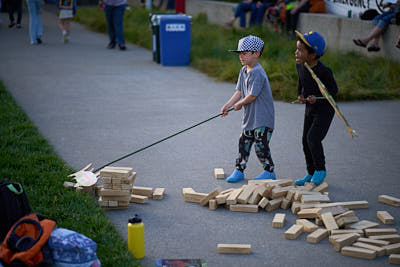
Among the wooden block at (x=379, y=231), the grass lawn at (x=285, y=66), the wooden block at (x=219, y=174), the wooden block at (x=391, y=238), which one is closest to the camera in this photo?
the wooden block at (x=391, y=238)

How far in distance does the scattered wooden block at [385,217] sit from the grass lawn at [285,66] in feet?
17.2

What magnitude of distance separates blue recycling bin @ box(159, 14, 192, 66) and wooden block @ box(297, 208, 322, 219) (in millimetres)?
9407

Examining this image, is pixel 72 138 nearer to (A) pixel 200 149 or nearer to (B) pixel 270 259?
(A) pixel 200 149

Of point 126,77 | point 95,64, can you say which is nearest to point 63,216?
point 126,77

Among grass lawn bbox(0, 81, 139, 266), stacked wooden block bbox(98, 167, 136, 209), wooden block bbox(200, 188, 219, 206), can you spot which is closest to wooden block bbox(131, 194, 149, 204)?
stacked wooden block bbox(98, 167, 136, 209)

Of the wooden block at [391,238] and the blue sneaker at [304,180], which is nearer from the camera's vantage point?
the wooden block at [391,238]

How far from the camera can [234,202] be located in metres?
5.69

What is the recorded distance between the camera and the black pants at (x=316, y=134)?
6.14 meters

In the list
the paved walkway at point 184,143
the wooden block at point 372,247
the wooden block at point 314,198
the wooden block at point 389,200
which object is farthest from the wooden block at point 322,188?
the wooden block at point 372,247

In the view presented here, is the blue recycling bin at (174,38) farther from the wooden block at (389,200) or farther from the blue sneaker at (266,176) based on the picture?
the wooden block at (389,200)

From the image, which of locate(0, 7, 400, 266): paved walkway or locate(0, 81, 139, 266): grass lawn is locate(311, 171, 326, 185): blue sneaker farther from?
locate(0, 81, 139, 266): grass lawn

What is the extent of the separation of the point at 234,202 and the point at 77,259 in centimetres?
209

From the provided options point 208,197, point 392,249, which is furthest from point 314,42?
point 392,249

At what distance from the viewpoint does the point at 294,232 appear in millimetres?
5016
